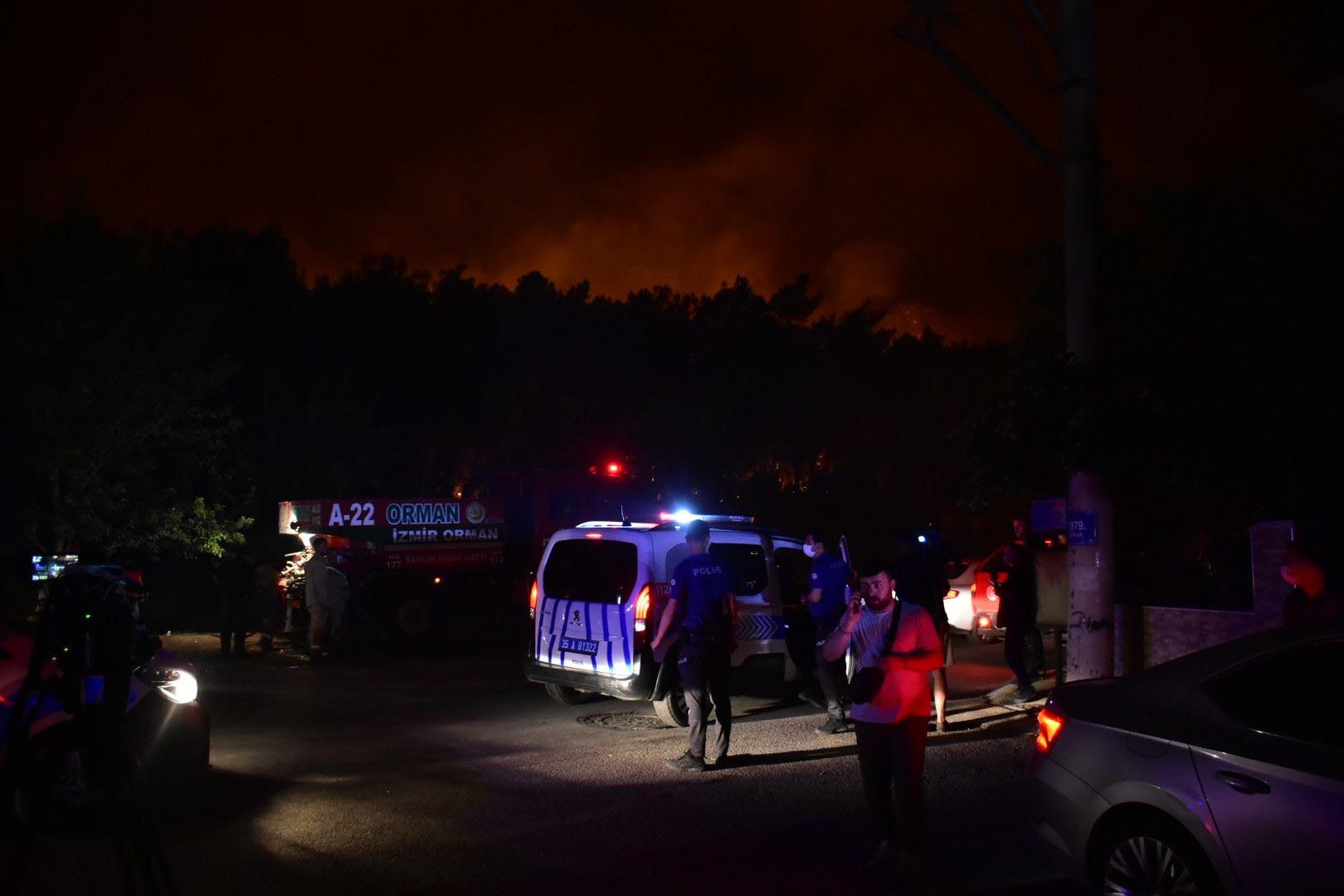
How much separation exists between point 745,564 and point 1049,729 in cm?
608

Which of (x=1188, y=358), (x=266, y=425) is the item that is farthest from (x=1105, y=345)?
(x=266, y=425)

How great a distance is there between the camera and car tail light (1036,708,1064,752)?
→ 582 centimetres

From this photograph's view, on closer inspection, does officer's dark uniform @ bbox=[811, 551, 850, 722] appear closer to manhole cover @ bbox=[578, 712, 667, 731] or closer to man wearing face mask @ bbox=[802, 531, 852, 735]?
man wearing face mask @ bbox=[802, 531, 852, 735]

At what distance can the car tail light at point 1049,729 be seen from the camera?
5816 millimetres

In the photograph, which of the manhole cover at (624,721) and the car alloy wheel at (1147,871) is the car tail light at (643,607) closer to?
the manhole cover at (624,721)

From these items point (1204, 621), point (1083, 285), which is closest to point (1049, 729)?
point (1083, 285)

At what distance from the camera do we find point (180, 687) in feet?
26.4

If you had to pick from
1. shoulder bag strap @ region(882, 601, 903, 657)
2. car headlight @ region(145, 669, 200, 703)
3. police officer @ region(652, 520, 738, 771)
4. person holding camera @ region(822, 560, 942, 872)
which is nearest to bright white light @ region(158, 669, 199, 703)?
car headlight @ region(145, 669, 200, 703)

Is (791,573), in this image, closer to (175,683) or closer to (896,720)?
(896,720)

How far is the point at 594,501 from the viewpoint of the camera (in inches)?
829

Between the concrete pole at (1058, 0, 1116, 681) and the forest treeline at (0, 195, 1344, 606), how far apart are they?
524mm

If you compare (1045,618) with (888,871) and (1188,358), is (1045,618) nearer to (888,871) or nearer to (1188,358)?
(1188,358)

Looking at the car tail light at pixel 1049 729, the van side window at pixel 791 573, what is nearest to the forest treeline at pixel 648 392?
the van side window at pixel 791 573

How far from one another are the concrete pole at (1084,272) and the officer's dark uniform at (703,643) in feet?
8.98
